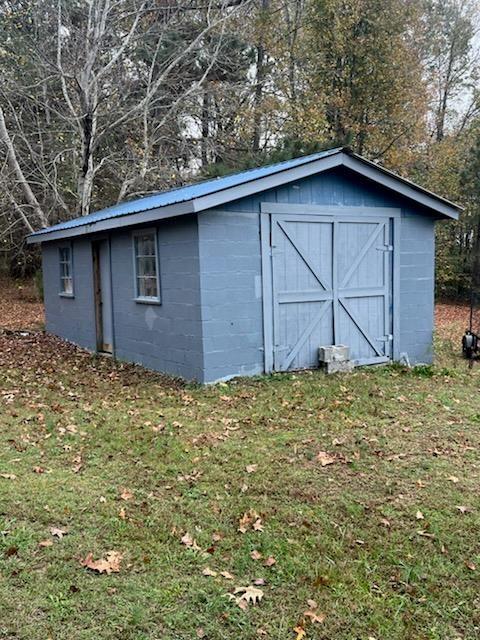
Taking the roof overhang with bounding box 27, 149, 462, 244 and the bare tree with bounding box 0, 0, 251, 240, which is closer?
the roof overhang with bounding box 27, 149, 462, 244

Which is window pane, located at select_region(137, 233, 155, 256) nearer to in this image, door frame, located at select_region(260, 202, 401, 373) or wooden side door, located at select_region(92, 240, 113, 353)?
wooden side door, located at select_region(92, 240, 113, 353)

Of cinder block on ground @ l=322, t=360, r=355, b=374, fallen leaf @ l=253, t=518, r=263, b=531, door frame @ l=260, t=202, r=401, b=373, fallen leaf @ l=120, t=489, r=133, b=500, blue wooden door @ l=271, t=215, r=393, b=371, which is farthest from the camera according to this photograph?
cinder block on ground @ l=322, t=360, r=355, b=374

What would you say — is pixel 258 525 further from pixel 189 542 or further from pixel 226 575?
pixel 226 575

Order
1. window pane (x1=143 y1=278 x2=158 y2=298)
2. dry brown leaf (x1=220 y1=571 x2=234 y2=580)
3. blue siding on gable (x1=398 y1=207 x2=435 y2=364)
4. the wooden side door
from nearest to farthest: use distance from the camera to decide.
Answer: dry brown leaf (x1=220 y1=571 x2=234 y2=580), window pane (x1=143 y1=278 x2=158 y2=298), blue siding on gable (x1=398 y1=207 x2=435 y2=364), the wooden side door

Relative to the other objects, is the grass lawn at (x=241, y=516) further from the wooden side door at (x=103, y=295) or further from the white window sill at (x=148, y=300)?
the wooden side door at (x=103, y=295)

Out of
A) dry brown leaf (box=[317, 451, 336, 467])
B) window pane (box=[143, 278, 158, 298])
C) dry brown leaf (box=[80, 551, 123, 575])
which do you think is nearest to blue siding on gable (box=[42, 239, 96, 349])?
Result: window pane (box=[143, 278, 158, 298])

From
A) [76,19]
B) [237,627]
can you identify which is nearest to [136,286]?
[237,627]

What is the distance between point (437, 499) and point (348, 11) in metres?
17.4

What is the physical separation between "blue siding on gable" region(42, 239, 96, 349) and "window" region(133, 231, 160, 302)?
1.87 metres

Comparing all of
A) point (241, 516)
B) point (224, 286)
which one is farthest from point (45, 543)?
point (224, 286)

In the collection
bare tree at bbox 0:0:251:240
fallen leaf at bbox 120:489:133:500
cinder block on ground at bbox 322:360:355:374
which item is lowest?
fallen leaf at bbox 120:489:133:500

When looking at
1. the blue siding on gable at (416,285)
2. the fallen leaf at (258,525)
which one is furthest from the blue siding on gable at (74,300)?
the fallen leaf at (258,525)

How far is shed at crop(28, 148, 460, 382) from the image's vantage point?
23.9 ft

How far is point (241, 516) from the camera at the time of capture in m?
3.66
